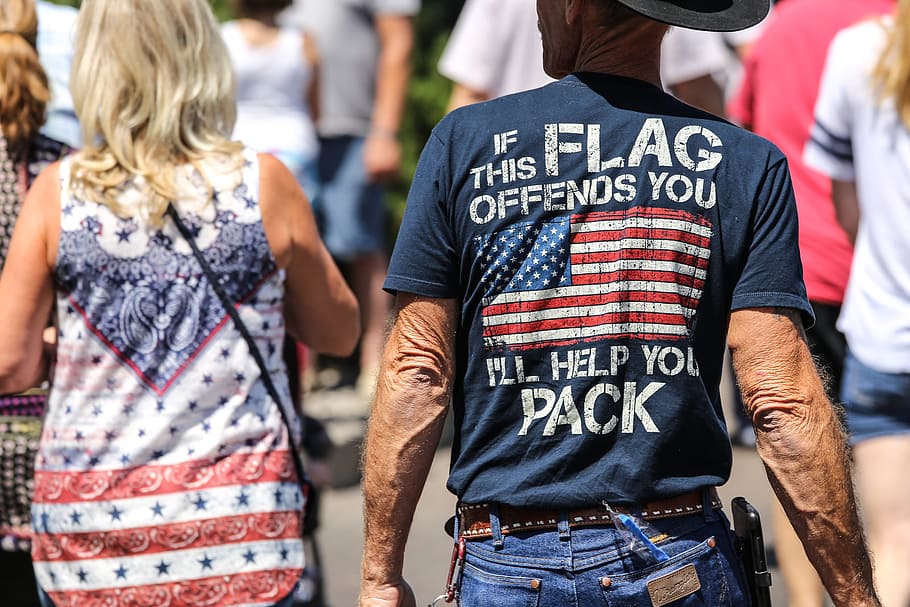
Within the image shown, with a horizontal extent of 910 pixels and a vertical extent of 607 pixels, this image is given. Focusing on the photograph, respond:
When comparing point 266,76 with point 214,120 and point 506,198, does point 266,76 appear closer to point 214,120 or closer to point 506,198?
point 214,120

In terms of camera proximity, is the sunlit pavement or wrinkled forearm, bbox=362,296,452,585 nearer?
wrinkled forearm, bbox=362,296,452,585

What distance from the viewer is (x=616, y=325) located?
2244 millimetres

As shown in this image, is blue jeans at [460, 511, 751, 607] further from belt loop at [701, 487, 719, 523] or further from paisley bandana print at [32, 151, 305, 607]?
paisley bandana print at [32, 151, 305, 607]

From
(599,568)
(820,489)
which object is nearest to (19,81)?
(599,568)

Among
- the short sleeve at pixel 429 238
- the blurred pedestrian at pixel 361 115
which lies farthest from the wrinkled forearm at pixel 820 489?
the blurred pedestrian at pixel 361 115

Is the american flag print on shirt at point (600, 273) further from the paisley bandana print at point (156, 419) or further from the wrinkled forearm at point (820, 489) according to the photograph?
the paisley bandana print at point (156, 419)

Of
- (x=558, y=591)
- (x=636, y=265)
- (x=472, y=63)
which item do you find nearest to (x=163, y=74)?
(x=636, y=265)

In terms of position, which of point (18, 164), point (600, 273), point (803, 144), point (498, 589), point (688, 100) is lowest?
point (498, 589)

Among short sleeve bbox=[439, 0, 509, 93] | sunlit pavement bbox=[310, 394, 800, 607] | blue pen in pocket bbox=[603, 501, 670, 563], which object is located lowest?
sunlit pavement bbox=[310, 394, 800, 607]

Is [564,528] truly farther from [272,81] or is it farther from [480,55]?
[272,81]

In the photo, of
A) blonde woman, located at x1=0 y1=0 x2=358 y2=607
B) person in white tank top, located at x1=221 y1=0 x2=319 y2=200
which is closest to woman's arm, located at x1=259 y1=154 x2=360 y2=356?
blonde woman, located at x1=0 y1=0 x2=358 y2=607

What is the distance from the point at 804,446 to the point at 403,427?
0.69 m

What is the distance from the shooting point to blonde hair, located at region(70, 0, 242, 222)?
2.94 meters

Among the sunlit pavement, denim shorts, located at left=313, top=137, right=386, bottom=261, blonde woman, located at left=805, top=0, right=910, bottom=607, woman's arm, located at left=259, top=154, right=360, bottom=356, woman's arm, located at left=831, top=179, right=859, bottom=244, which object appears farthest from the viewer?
denim shorts, located at left=313, top=137, right=386, bottom=261
